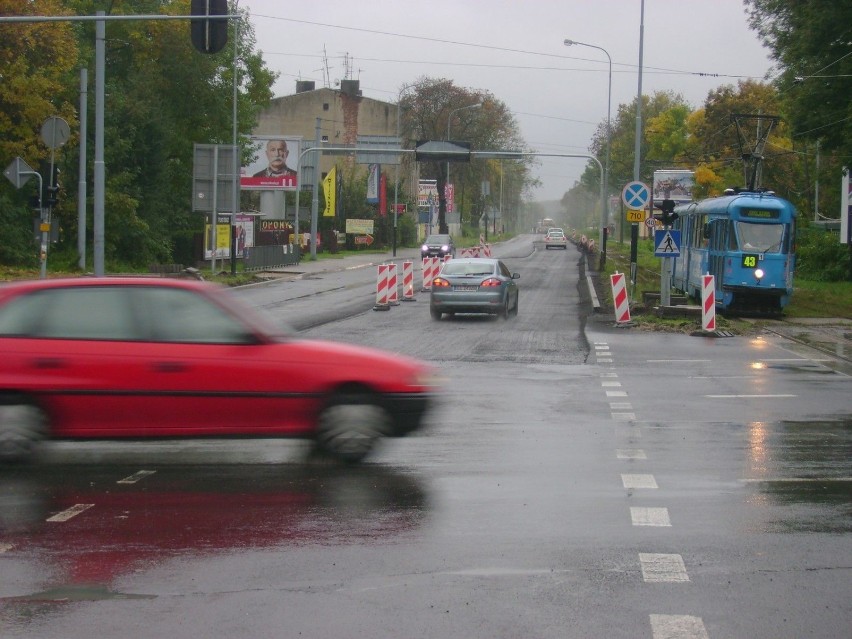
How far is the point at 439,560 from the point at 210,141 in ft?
191

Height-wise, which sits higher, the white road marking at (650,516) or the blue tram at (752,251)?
the blue tram at (752,251)

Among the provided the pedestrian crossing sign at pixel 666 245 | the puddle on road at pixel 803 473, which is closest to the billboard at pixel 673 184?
the pedestrian crossing sign at pixel 666 245

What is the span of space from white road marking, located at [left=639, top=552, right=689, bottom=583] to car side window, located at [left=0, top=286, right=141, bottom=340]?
4.47m

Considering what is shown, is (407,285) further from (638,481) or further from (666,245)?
(638,481)

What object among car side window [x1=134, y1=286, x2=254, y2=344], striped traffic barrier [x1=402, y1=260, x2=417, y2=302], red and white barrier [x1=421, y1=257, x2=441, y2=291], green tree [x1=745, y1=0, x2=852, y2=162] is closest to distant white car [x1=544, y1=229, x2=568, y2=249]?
green tree [x1=745, y1=0, x2=852, y2=162]

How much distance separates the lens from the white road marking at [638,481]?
8977 millimetres

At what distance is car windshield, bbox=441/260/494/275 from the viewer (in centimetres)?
2781

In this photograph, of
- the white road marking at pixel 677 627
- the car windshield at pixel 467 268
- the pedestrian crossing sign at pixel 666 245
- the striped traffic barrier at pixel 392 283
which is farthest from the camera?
the striped traffic barrier at pixel 392 283

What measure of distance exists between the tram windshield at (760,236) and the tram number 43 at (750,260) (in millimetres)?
279

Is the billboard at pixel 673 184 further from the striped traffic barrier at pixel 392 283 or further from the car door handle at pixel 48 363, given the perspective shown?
the car door handle at pixel 48 363

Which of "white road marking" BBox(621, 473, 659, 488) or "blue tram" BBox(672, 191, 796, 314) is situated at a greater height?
"blue tram" BBox(672, 191, 796, 314)

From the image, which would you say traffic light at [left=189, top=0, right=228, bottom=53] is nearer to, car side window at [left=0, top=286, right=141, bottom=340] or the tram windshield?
car side window at [left=0, top=286, right=141, bottom=340]

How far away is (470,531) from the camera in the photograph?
294 inches

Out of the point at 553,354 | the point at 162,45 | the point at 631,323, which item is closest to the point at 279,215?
the point at 162,45
